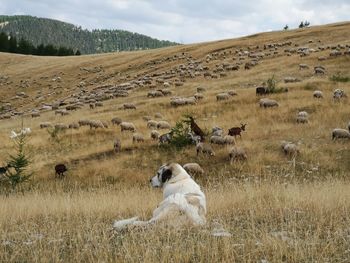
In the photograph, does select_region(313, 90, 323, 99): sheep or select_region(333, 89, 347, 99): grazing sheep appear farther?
select_region(313, 90, 323, 99): sheep

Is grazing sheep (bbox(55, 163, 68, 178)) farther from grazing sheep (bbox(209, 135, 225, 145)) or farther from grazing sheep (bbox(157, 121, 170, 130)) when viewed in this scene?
grazing sheep (bbox(157, 121, 170, 130))

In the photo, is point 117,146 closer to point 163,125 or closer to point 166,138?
point 166,138

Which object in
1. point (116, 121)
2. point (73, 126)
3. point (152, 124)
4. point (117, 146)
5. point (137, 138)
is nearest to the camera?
point (117, 146)

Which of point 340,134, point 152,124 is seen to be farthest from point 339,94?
point 152,124

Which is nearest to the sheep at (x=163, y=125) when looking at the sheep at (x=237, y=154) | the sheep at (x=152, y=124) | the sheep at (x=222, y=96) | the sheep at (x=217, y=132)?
the sheep at (x=152, y=124)

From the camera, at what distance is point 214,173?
15930 millimetres

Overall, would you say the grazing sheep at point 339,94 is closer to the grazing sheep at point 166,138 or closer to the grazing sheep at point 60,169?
the grazing sheep at point 166,138

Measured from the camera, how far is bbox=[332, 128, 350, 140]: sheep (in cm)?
1745

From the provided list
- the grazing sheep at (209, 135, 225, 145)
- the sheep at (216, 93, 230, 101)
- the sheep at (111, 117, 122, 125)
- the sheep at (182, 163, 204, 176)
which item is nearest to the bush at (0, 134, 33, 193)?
the sheep at (182, 163, 204, 176)

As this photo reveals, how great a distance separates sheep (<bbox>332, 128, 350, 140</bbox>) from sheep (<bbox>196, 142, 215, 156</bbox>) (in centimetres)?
465

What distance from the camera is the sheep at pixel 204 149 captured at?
17.3 metres

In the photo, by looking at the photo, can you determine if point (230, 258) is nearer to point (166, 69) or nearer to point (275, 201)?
point (275, 201)

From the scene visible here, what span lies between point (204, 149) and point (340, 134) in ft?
16.8

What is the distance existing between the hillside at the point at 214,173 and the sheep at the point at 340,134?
0.19 m
